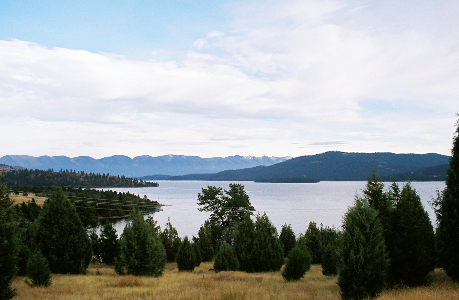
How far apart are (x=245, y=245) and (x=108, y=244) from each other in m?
15.0

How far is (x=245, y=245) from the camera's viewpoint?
25328 mm

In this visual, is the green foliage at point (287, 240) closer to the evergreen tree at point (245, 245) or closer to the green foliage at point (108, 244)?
the evergreen tree at point (245, 245)

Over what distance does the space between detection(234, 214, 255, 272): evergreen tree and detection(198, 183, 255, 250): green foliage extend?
21.5 metres

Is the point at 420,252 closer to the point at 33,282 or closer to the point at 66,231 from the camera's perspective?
the point at 33,282

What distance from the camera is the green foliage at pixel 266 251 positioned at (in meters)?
24.6

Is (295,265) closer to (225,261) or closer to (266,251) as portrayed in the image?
(225,261)

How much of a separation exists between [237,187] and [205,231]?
1411 cm

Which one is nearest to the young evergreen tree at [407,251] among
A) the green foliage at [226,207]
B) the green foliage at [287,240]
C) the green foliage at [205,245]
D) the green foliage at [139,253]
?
the green foliage at [139,253]

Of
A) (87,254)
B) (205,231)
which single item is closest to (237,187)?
(205,231)

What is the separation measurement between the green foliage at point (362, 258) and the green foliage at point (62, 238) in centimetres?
1622

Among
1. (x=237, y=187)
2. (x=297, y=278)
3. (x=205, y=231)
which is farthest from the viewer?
(x=237, y=187)

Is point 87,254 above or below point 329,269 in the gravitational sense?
above

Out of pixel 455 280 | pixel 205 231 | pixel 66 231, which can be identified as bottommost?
pixel 205 231

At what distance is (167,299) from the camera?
11.6 metres
